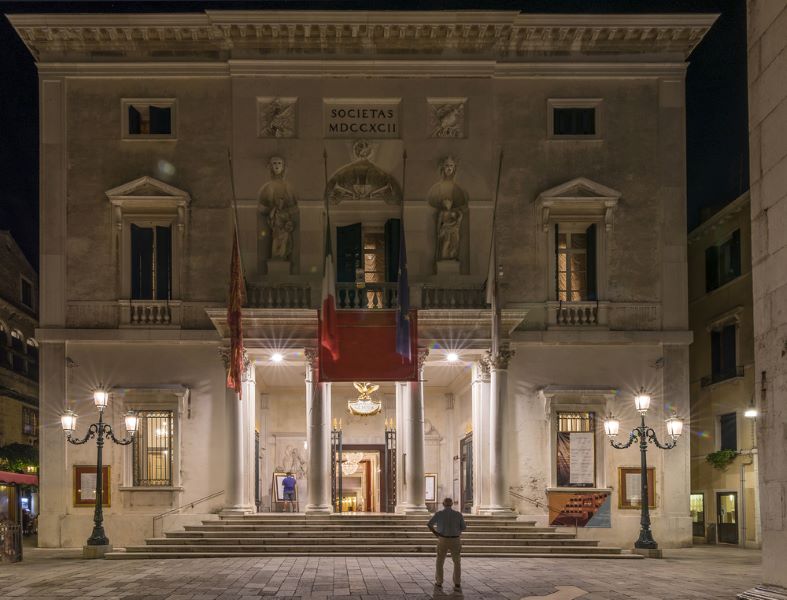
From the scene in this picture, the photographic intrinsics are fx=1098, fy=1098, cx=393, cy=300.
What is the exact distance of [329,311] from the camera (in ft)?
96.7

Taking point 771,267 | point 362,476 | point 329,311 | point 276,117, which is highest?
point 276,117

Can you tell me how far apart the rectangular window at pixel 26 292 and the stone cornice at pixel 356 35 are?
23.7 meters

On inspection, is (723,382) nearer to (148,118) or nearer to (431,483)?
(431,483)

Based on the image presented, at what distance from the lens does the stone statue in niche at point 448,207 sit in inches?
1273

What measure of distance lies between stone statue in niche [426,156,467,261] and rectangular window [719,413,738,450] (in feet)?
36.5

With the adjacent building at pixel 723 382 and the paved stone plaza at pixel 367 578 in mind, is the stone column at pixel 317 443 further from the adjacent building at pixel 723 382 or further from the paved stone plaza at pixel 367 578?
the adjacent building at pixel 723 382

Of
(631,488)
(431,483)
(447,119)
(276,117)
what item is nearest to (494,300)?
(447,119)

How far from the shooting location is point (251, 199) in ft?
106

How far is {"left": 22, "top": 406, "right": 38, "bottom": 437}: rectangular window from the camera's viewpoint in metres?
51.7

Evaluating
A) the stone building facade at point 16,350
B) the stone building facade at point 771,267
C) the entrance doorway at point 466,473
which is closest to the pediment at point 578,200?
the entrance doorway at point 466,473

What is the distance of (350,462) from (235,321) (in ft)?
33.0

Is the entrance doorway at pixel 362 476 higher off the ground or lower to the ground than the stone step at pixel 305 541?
higher

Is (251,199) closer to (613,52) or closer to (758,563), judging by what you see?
(613,52)

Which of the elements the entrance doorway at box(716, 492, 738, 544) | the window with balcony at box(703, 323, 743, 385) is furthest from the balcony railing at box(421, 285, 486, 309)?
the entrance doorway at box(716, 492, 738, 544)
